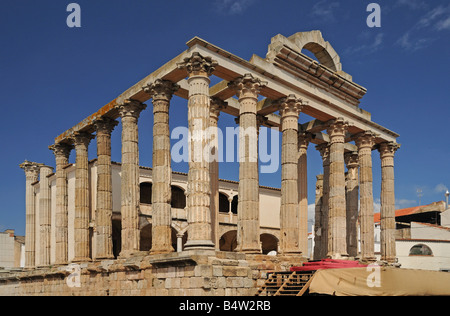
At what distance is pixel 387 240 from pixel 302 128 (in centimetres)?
849

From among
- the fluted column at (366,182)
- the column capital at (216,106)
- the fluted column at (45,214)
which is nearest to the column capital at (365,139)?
the fluted column at (366,182)

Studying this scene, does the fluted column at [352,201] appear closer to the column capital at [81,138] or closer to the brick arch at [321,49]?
the brick arch at [321,49]

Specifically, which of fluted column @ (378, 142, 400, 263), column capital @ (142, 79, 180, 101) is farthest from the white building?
column capital @ (142, 79, 180, 101)

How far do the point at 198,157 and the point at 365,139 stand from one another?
14.2 m

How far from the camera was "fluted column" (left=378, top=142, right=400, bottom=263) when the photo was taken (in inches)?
1236

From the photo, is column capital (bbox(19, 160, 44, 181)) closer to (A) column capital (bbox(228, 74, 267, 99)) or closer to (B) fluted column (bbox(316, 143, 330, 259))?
(A) column capital (bbox(228, 74, 267, 99))

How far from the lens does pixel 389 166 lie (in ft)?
108

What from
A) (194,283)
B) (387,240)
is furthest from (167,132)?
(387,240)

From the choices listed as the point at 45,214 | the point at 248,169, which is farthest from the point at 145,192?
the point at 248,169

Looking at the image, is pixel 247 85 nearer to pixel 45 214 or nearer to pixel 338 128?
pixel 338 128

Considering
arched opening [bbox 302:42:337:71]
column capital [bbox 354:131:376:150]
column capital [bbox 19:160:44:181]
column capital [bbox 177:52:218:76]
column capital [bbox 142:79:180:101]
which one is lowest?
column capital [bbox 19:160:44:181]

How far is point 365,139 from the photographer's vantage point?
3136 cm

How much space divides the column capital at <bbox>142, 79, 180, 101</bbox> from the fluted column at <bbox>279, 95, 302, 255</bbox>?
5806 mm

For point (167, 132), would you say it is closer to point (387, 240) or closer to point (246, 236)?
point (246, 236)
